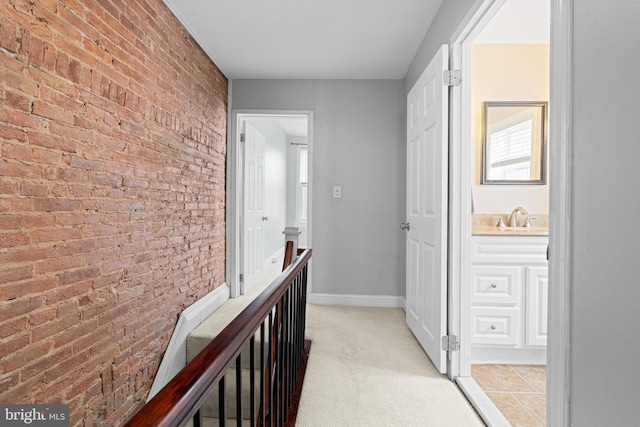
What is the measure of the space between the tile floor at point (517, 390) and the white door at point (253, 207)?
2482 mm

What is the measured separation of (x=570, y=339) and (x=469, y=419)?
3.14ft

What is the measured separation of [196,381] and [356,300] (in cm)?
318

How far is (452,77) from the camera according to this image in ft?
6.97

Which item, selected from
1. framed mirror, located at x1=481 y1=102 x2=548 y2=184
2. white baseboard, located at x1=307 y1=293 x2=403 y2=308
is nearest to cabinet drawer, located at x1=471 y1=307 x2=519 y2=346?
framed mirror, located at x1=481 y1=102 x2=548 y2=184

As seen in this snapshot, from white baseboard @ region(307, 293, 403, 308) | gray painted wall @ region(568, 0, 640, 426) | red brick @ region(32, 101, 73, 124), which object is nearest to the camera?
gray painted wall @ region(568, 0, 640, 426)

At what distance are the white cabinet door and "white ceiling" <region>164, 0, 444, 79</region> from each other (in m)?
1.93

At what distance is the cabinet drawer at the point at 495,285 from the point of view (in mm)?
2381

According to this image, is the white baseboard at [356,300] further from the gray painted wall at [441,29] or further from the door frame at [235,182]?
the gray painted wall at [441,29]

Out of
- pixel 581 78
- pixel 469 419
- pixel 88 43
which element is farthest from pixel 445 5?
pixel 469 419

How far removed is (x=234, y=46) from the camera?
2.99m

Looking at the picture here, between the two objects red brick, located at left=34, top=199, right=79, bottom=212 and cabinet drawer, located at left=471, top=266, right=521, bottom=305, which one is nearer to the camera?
red brick, located at left=34, top=199, right=79, bottom=212

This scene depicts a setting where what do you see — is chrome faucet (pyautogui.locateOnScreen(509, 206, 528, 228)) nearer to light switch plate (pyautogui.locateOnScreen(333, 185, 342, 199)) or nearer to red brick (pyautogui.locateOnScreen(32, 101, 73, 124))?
light switch plate (pyautogui.locateOnScreen(333, 185, 342, 199))

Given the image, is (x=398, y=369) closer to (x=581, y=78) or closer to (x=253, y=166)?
(x=581, y=78)

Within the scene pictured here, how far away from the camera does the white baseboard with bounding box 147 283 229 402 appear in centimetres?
231
